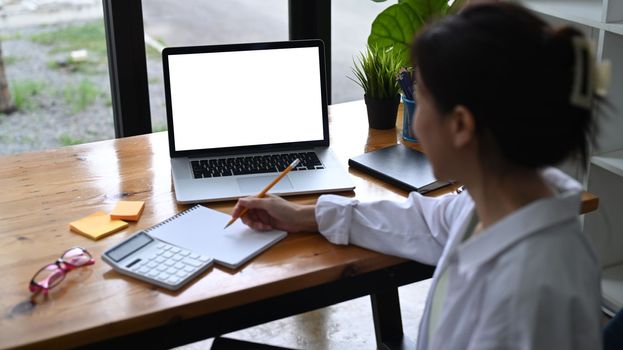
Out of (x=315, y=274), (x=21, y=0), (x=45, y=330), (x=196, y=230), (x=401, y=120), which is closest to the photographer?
(x=45, y=330)

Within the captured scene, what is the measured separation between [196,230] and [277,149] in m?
0.38

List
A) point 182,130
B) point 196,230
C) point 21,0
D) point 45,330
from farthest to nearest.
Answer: point 21,0
point 182,130
point 196,230
point 45,330

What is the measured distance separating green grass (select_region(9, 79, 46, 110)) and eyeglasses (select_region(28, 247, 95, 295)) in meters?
1.56

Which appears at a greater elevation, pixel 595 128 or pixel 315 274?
pixel 595 128

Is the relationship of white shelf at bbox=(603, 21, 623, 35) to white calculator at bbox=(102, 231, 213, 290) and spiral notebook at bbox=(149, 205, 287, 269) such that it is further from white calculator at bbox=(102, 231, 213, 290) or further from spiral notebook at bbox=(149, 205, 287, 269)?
white calculator at bbox=(102, 231, 213, 290)

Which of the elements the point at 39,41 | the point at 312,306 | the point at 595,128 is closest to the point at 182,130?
the point at 312,306

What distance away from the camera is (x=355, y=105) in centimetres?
214

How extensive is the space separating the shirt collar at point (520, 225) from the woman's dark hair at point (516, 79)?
0.19ft

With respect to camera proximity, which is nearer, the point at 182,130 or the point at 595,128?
the point at 595,128

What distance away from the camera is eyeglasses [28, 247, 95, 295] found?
49.6 inches

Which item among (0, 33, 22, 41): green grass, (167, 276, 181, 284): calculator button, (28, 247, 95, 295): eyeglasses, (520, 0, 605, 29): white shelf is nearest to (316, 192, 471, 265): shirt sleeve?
(167, 276, 181, 284): calculator button

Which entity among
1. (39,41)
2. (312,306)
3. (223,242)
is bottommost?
(312,306)

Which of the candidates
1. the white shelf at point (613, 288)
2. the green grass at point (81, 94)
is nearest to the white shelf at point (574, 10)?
the white shelf at point (613, 288)

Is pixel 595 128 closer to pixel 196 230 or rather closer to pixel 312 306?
pixel 312 306
